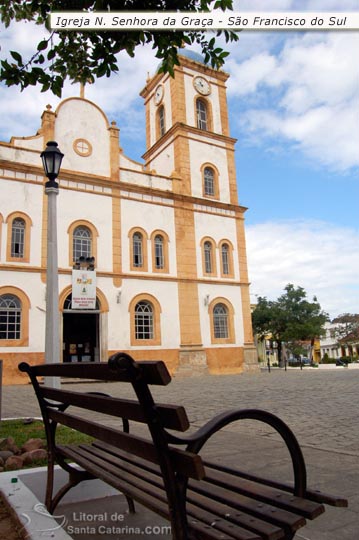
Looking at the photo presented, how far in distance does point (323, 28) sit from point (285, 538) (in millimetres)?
3711

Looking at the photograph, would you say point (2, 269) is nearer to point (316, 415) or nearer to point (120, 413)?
point (316, 415)

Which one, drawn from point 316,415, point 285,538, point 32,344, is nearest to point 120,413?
point 285,538

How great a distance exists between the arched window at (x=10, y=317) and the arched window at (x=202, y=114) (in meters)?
15.4

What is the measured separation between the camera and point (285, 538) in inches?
65.4

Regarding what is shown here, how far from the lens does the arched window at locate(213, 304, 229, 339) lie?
24234mm

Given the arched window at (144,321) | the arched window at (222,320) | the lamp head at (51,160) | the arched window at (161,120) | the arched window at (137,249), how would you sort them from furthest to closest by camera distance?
the arched window at (161,120) → the arched window at (222,320) → the arched window at (137,249) → the arched window at (144,321) → the lamp head at (51,160)

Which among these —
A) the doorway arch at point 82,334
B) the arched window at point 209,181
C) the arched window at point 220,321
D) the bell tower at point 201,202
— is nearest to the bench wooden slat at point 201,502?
the doorway arch at point 82,334

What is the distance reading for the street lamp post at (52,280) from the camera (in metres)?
6.85

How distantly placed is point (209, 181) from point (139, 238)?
251 inches

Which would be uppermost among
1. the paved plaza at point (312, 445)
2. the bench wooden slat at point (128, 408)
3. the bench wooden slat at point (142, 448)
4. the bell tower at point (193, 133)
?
the bell tower at point (193, 133)

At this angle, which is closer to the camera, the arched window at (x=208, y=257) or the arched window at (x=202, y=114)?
the arched window at (x=208, y=257)

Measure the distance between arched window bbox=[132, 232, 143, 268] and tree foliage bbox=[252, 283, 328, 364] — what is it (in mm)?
22347

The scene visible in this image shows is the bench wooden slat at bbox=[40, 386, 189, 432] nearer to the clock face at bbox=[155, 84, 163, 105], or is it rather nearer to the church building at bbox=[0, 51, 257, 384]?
the church building at bbox=[0, 51, 257, 384]

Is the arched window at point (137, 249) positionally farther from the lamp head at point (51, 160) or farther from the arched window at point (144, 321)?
→ the lamp head at point (51, 160)
